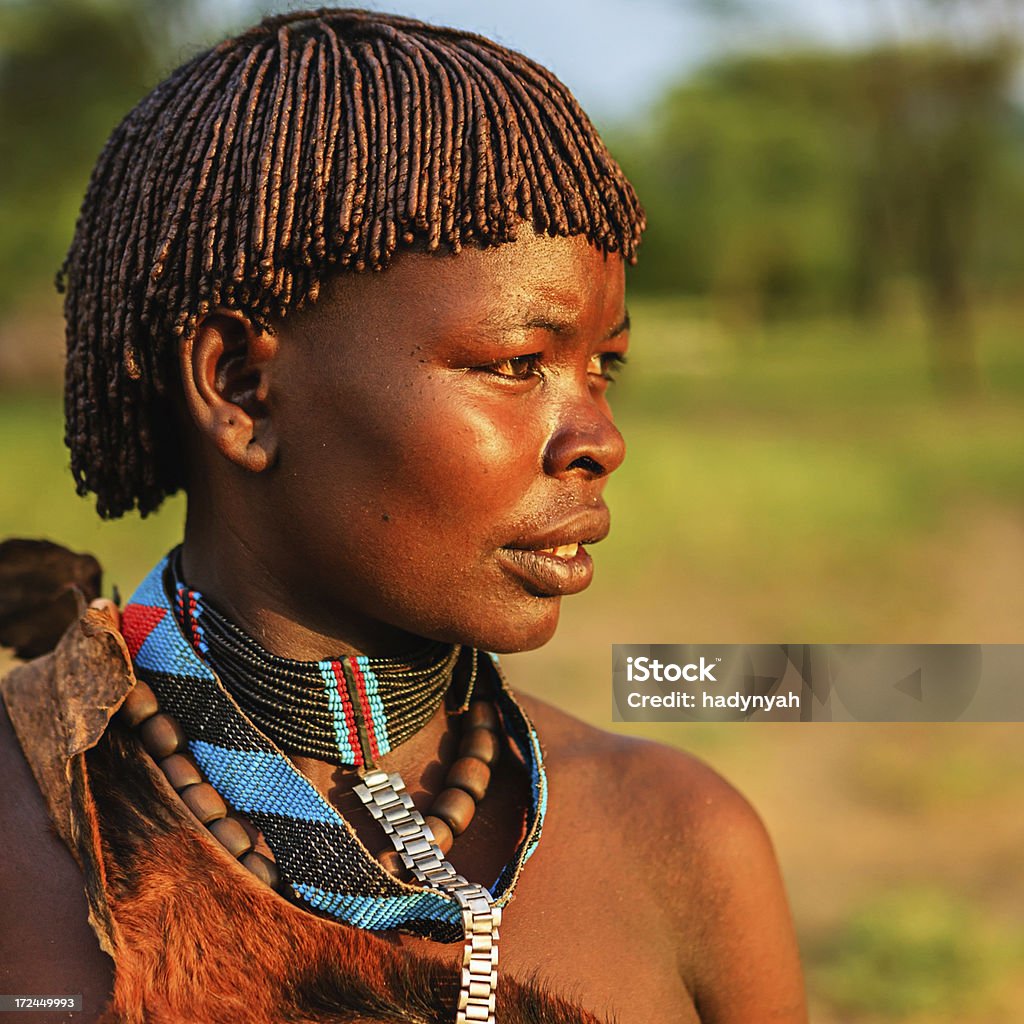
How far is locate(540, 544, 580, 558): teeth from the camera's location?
1.79 meters

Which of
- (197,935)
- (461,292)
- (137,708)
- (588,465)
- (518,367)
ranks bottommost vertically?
(197,935)

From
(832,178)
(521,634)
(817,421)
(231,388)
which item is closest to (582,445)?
(521,634)

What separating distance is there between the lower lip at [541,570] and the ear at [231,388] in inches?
13.6

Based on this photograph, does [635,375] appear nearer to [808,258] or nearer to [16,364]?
[808,258]

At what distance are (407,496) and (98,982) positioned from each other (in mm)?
712

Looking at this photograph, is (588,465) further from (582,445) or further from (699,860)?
(699,860)

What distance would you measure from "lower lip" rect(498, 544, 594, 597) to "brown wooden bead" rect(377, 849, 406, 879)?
0.40 m

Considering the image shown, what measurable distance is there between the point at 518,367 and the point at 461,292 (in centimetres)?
13

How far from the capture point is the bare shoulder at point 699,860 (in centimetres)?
199

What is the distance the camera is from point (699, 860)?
6.64ft

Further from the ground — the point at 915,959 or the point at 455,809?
the point at 455,809

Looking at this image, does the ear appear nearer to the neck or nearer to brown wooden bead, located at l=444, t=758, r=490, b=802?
the neck

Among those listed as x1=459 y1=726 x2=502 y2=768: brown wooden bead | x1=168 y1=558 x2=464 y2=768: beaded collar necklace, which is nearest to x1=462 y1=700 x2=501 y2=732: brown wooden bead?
x1=459 y1=726 x2=502 y2=768: brown wooden bead

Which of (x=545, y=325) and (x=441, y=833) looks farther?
(x=441, y=833)
